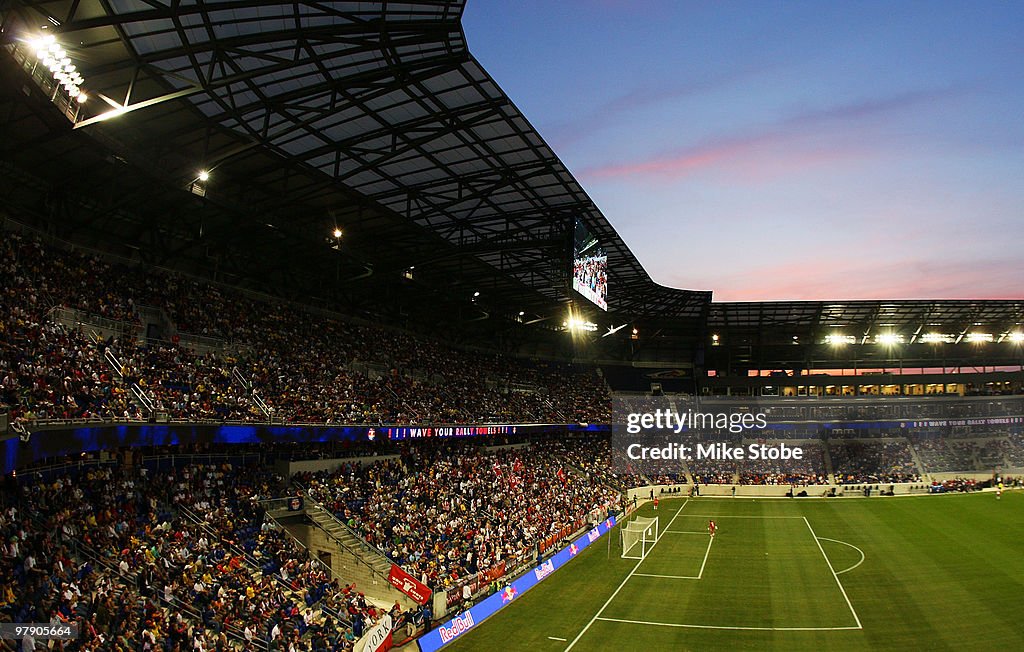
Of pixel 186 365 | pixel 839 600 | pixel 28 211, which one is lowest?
pixel 839 600

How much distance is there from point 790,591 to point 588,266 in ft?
66.2

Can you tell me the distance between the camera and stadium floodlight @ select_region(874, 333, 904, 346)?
8056 centimetres

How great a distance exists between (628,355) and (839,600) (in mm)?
52611

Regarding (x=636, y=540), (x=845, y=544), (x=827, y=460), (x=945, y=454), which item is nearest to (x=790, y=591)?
(x=636, y=540)

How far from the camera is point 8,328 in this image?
21391 mm

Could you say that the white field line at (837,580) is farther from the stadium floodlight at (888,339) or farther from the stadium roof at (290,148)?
the stadium floodlight at (888,339)

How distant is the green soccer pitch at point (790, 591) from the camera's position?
25.8 m

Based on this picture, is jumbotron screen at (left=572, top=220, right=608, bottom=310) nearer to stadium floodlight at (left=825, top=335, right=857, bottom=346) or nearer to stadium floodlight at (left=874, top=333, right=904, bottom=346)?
stadium floodlight at (left=825, top=335, right=857, bottom=346)

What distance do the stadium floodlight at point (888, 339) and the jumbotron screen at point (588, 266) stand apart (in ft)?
157

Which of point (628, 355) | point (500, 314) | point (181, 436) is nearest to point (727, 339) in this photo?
point (628, 355)

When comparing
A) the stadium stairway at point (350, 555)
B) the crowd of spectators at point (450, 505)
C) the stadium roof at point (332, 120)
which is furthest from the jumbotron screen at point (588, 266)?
the stadium stairway at point (350, 555)

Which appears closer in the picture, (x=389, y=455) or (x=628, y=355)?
(x=389, y=455)

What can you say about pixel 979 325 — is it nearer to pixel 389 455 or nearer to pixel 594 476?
pixel 594 476

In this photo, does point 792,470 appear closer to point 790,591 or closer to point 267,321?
point 790,591
